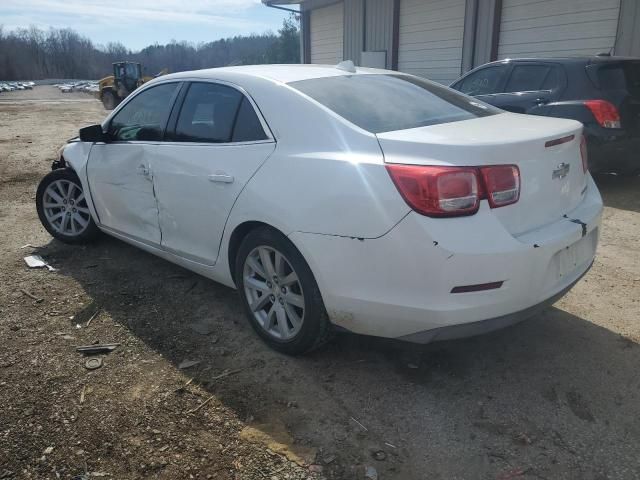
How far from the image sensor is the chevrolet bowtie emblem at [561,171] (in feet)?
8.60

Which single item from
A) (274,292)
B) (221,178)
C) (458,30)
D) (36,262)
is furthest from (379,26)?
(274,292)

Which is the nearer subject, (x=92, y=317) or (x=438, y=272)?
(x=438, y=272)

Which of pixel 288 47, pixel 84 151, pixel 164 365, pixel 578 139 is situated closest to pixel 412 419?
pixel 164 365

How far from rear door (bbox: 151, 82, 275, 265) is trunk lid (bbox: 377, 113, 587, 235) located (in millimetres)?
833

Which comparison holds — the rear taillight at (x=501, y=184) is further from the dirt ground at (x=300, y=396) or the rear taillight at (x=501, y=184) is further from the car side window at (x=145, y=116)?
the car side window at (x=145, y=116)

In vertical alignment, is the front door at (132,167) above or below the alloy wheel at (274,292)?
above

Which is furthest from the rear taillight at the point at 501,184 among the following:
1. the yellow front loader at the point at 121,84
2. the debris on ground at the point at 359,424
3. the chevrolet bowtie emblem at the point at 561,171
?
the yellow front loader at the point at 121,84

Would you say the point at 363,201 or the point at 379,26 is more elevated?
the point at 379,26

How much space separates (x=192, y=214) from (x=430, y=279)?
172 centimetres

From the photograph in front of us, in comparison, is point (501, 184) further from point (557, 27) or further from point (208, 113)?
point (557, 27)

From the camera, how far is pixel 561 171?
8.77ft

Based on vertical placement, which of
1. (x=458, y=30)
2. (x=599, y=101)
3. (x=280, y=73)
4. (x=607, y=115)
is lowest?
(x=607, y=115)

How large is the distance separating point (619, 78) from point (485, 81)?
188 centimetres

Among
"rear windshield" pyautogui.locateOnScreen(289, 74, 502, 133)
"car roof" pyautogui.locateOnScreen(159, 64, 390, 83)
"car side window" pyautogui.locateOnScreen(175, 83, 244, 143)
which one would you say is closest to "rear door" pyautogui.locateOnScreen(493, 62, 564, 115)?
"rear windshield" pyautogui.locateOnScreen(289, 74, 502, 133)
